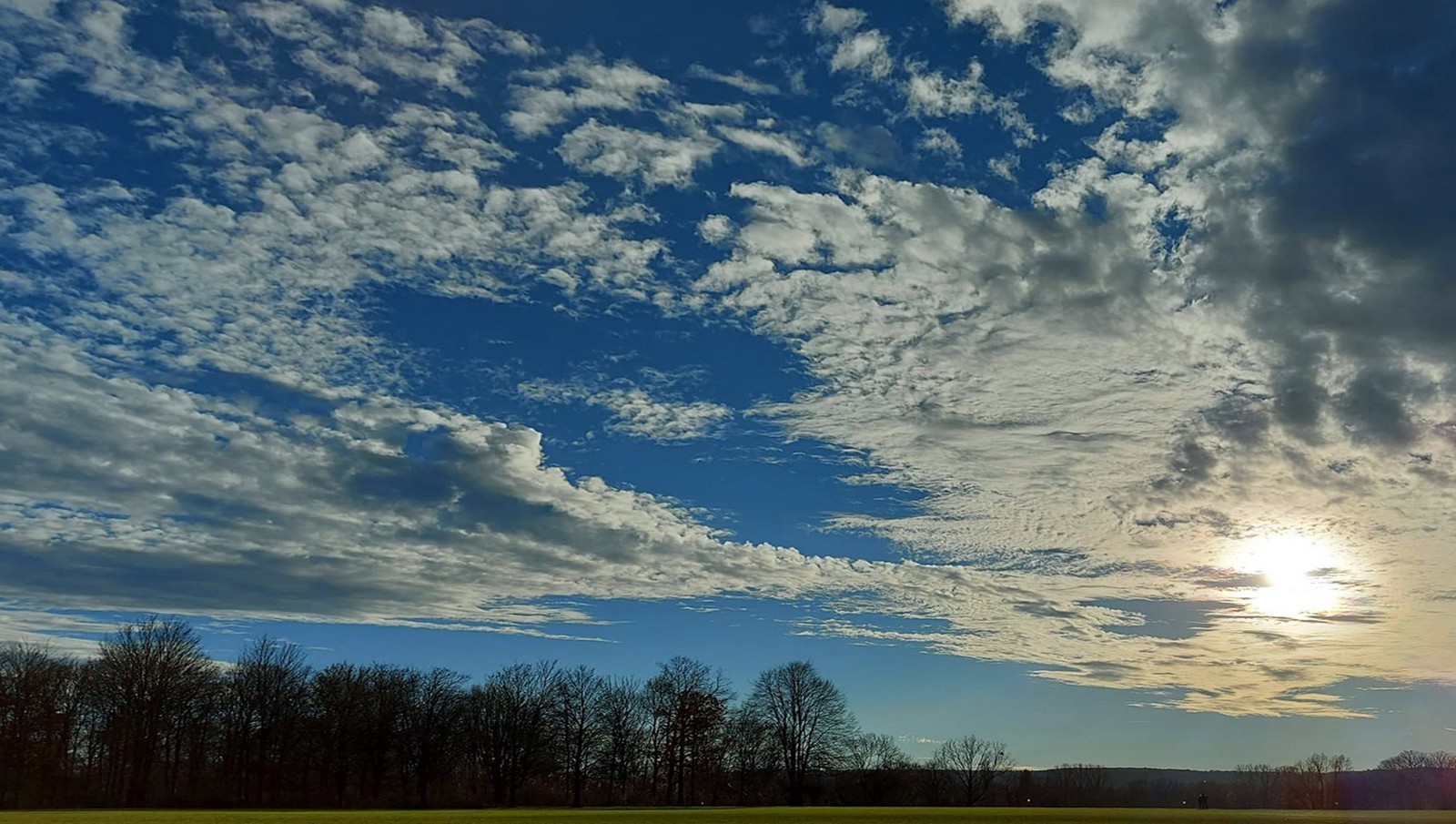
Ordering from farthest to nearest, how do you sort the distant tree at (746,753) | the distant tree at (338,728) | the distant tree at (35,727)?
the distant tree at (746,753), the distant tree at (338,728), the distant tree at (35,727)

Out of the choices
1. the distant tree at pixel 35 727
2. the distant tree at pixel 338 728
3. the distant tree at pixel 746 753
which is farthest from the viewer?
the distant tree at pixel 746 753

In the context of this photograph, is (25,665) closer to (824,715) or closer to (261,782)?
(261,782)

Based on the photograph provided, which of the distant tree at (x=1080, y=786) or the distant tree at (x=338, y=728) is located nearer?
the distant tree at (x=338, y=728)

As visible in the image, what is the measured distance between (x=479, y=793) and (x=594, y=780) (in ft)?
49.5

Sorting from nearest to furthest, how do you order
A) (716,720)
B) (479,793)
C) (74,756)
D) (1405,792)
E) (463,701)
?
(74,756) → (479,793) → (463,701) → (716,720) → (1405,792)

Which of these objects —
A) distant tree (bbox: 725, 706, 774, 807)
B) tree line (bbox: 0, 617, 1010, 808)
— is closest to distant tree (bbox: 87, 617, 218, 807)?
tree line (bbox: 0, 617, 1010, 808)

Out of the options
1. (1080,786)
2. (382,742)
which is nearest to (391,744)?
(382,742)

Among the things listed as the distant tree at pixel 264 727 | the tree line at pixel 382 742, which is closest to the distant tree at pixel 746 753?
the tree line at pixel 382 742

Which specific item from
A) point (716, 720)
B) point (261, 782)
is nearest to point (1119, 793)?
point (716, 720)

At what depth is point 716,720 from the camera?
137 meters

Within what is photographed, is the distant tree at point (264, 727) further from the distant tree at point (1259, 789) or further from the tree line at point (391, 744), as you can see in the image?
the distant tree at point (1259, 789)

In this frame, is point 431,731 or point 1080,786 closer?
point 431,731

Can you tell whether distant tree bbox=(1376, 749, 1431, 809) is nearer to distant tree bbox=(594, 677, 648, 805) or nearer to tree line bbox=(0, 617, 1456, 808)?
tree line bbox=(0, 617, 1456, 808)

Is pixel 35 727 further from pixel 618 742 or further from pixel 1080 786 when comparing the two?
pixel 1080 786
